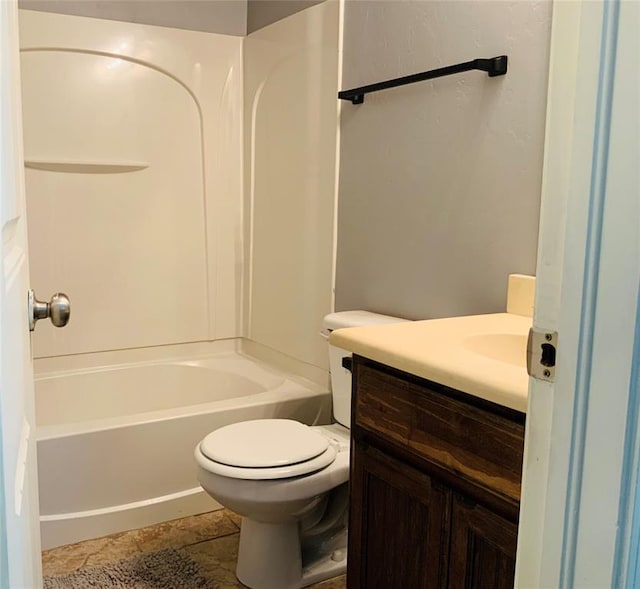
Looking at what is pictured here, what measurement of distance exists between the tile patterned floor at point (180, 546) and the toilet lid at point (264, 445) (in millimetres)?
441

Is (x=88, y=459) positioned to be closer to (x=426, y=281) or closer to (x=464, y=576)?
(x=426, y=281)

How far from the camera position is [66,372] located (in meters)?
2.84

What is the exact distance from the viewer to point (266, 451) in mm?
1906

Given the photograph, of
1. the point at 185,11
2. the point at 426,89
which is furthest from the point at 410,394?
the point at 185,11

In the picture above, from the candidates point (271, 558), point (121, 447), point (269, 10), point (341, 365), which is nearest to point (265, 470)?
point (271, 558)

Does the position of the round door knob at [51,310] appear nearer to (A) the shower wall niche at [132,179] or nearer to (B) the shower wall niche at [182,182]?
(B) the shower wall niche at [182,182]

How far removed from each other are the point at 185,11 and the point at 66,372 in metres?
1.65

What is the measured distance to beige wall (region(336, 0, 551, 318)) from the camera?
174 cm

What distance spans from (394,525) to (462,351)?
1.33 ft

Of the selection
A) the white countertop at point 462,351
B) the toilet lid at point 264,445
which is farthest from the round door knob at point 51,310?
the toilet lid at point 264,445

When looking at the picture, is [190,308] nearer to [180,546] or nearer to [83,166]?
[83,166]

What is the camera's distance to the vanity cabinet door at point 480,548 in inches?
44.8

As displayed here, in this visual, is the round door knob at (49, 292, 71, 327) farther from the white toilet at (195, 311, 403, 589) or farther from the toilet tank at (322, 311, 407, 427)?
the toilet tank at (322, 311, 407, 427)

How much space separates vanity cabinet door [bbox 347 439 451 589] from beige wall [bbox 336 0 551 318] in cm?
67
